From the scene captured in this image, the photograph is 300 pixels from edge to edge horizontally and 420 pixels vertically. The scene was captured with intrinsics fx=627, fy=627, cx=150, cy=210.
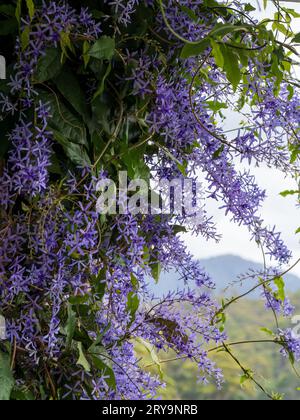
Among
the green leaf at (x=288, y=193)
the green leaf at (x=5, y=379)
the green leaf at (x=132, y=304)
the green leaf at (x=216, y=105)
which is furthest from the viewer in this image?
the green leaf at (x=288, y=193)

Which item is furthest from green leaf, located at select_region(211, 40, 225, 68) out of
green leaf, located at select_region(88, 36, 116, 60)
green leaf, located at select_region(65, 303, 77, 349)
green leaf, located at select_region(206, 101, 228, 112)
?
green leaf, located at select_region(65, 303, 77, 349)

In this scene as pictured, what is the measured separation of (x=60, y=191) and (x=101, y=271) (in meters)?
0.12

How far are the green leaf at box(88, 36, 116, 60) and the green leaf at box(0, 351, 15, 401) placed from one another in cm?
36

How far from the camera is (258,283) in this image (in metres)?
0.91

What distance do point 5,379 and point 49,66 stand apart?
1.18ft

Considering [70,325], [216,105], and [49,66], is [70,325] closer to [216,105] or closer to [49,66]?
[49,66]

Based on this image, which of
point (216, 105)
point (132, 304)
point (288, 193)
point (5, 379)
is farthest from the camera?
point (288, 193)

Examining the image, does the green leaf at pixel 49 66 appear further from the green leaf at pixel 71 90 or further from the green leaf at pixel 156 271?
the green leaf at pixel 156 271

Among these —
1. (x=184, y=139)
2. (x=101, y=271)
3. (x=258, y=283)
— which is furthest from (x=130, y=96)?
(x=258, y=283)

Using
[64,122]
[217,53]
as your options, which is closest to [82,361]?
[64,122]

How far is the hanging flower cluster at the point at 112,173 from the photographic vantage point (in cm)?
73

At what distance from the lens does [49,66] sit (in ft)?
2.41

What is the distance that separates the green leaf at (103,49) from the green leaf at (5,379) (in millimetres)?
358

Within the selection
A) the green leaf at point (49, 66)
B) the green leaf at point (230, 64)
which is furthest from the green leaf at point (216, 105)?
the green leaf at point (49, 66)
